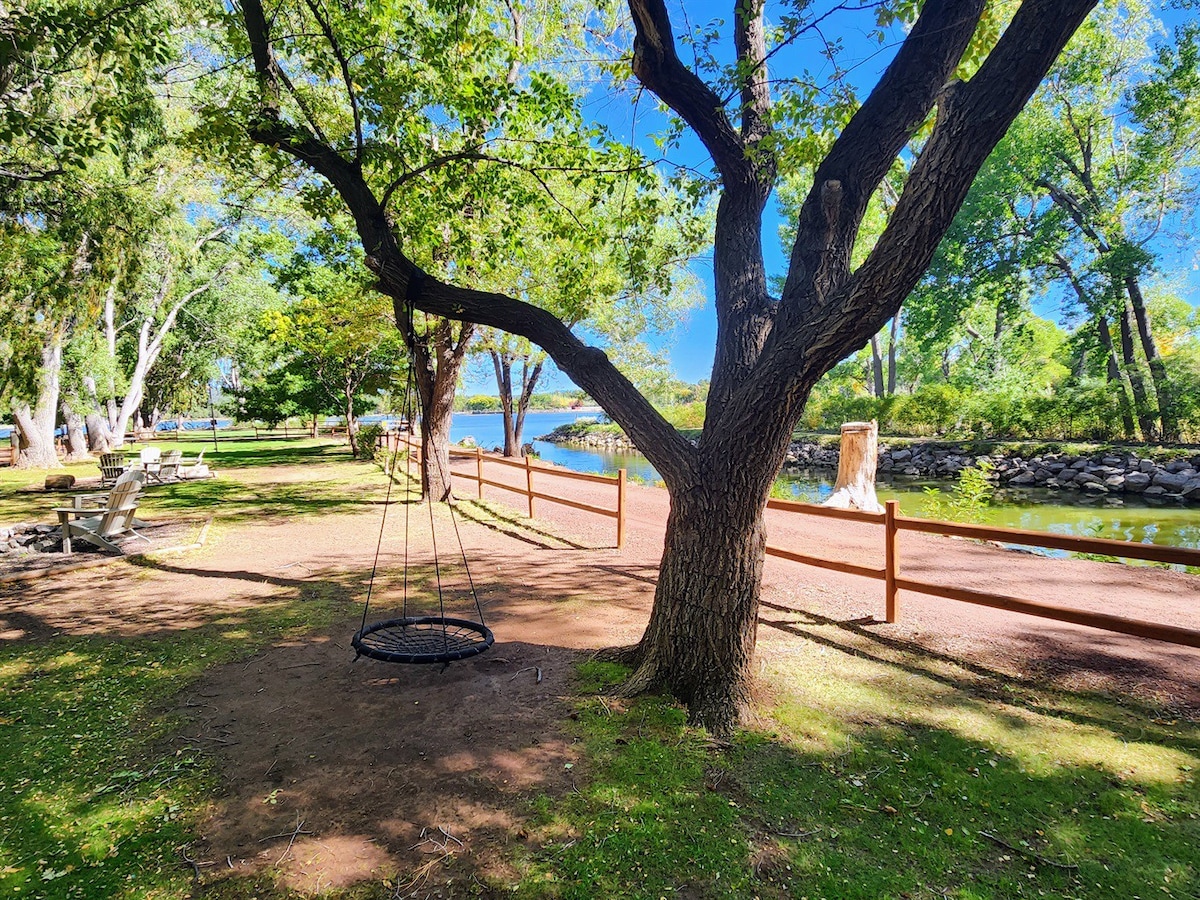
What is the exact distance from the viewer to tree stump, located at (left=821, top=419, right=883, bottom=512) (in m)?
10.3

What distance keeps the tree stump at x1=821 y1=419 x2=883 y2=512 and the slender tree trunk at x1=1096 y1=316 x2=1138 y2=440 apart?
1312 cm

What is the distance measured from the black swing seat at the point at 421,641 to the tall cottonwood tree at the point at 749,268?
3.67ft

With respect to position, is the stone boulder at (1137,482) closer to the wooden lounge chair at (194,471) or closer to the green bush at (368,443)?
the green bush at (368,443)

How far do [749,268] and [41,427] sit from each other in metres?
21.6

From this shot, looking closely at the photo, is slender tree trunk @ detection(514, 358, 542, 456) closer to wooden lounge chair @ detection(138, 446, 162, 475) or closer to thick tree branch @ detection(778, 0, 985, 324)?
wooden lounge chair @ detection(138, 446, 162, 475)

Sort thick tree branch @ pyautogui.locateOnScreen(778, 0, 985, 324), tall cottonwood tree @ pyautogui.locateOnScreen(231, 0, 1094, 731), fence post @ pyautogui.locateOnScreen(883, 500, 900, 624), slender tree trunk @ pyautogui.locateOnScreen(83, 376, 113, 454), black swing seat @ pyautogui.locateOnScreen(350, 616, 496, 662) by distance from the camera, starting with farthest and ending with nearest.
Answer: slender tree trunk @ pyautogui.locateOnScreen(83, 376, 113, 454)
fence post @ pyautogui.locateOnScreen(883, 500, 900, 624)
black swing seat @ pyautogui.locateOnScreen(350, 616, 496, 662)
thick tree branch @ pyautogui.locateOnScreen(778, 0, 985, 324)
tall cottonwood tree @ pyautogui.locateOnScreen(231, 0, 1094, 731)

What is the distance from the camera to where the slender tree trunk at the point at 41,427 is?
16.0 m

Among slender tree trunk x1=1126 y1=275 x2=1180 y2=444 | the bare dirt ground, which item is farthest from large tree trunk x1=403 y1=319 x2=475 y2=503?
slender tree trunk x1=1126 y1=275 x2=1180 y2=444

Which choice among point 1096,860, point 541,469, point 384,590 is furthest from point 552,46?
point 1096,860

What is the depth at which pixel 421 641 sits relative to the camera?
4121 mm

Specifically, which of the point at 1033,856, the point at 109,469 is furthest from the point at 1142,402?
the point at 109,469

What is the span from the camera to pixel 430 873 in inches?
92.3

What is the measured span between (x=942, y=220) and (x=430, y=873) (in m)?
3.58

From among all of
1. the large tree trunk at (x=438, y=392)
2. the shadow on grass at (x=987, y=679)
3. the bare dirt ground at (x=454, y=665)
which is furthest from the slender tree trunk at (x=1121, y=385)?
the large tree trunk at (x=438, y=392)
